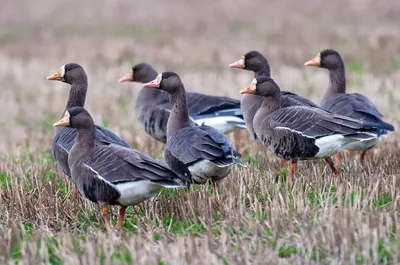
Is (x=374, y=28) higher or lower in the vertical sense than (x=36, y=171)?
higher

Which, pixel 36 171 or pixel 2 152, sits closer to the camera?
pixel 36 171

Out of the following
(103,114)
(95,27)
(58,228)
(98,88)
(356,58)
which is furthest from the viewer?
(95,27)

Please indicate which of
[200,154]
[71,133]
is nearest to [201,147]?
[200,154]

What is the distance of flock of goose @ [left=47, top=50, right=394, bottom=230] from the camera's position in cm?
676

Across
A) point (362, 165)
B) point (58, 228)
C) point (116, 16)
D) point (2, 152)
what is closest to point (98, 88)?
point (2, 152)

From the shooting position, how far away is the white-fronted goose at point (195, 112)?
1102 cm

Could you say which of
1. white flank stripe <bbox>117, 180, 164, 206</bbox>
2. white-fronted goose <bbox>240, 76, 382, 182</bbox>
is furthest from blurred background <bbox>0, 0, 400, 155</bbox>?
white flank stripe <bbox>117, 180, 164, 206</bbox>

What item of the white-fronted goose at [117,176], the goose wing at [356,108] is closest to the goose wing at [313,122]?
the goose wing at [356,108]

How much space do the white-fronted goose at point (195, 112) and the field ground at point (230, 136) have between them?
55 cm

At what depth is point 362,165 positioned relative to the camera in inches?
356

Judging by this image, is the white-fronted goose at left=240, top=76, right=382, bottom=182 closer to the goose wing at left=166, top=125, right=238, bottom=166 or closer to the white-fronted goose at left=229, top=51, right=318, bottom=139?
the goose wing at left=166, top=125, right=238, bottom=166

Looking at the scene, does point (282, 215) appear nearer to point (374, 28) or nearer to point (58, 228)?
point (58, 228)

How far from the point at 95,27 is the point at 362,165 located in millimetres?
20639

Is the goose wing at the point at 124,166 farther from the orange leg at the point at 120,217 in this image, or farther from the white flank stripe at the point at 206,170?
the white flank stripe at the point at 206,170
